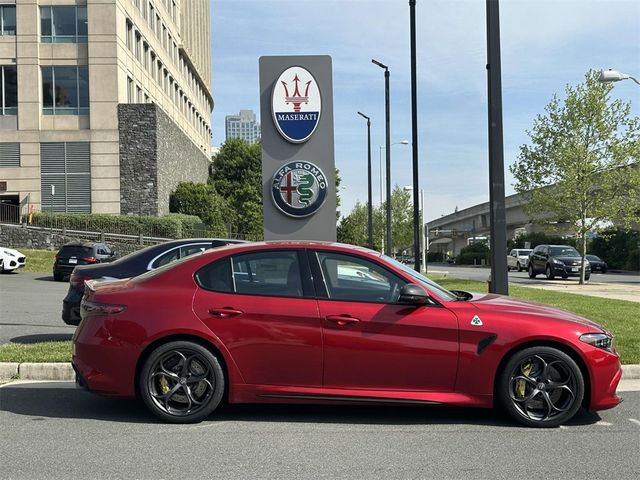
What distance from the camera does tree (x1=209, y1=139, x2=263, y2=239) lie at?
168 feet

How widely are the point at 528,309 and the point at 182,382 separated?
3062 millimetres

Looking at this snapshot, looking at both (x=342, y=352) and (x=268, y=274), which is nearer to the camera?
(x=342, y=352)

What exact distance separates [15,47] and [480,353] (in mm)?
36216

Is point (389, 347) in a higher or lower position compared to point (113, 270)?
lower

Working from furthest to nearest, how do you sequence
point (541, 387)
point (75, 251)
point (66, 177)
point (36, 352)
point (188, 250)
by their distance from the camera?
point (66, 177) → point (75, 251) → point (188, 250) → point (36, 352) → point (541, 387)

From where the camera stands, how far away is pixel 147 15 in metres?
42.9

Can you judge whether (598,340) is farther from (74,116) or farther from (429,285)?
(74,116)

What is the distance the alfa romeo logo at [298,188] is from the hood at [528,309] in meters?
4.80

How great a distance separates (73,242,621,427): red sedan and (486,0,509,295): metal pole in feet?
12.0

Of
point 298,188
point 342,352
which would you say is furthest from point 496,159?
point 342,352

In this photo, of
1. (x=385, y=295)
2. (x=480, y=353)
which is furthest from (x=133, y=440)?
(x=480, y=353)

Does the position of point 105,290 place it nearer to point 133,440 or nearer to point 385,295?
point 133,440

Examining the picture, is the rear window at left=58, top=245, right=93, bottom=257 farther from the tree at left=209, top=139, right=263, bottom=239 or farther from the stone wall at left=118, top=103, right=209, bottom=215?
the tree at left=209, top=139, right=263, bottom=239

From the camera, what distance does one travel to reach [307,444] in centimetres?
521
